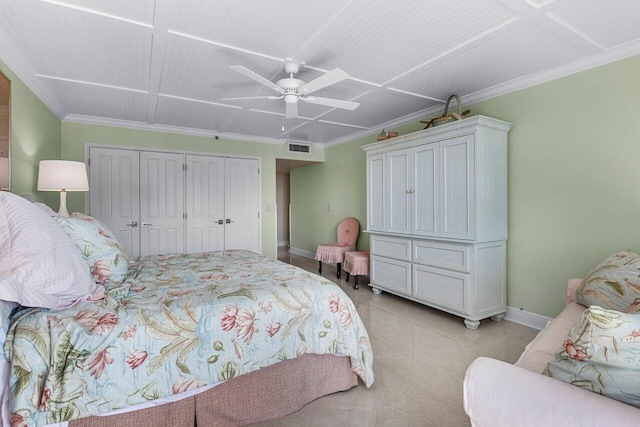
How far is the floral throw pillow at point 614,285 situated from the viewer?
1.64m

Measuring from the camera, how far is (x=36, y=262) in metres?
1.31

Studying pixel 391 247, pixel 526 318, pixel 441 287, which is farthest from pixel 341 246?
pixel 526 318

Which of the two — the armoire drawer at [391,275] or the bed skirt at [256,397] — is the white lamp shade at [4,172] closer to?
the bed skirt at [256,397]

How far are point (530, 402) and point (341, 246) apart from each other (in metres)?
4.29

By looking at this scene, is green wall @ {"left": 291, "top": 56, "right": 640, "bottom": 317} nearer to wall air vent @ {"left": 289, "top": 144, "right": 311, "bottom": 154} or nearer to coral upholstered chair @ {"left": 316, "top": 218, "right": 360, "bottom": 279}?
coral upholstered chair @ {"left": 316, "top": 218, "right": 360, "bottom": 279}

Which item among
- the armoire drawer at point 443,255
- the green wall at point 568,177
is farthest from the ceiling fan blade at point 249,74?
the green wall at point 568,177

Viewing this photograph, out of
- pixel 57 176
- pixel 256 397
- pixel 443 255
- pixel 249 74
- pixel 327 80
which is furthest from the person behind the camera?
pixel 443 255

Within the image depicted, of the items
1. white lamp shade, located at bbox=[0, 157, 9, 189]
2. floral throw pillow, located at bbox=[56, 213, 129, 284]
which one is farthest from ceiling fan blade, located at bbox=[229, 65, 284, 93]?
white lamp shade, located at bbox=[0, 157, 9, 189]

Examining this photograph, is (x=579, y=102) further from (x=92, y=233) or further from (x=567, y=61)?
(x=92, y=233)

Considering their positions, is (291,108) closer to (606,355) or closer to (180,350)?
(180,350)

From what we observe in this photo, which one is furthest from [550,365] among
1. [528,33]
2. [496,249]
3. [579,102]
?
[579,102]

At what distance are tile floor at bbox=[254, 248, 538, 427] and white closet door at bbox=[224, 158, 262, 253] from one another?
7.86 feet

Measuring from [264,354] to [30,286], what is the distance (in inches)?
41.9

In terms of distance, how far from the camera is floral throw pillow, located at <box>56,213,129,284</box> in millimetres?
1792
